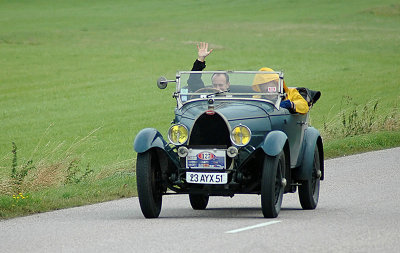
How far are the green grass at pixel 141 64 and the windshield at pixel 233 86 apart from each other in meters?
2.01

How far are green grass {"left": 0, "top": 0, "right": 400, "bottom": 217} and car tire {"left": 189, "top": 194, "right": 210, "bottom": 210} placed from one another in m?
1.41

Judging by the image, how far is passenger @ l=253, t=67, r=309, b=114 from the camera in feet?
36.4

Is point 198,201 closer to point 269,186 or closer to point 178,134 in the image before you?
point 178,134

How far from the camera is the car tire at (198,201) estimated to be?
37.1 ft

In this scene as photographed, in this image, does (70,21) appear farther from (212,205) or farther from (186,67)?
(212,205)

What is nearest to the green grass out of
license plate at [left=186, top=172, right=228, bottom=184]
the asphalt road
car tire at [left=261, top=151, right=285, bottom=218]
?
the asphalt road

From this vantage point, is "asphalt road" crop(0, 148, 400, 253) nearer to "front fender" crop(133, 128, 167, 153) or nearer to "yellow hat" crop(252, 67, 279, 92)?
"front fender" crop(133, 128, 167, 153)

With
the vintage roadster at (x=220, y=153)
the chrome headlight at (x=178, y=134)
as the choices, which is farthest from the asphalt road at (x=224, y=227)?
the chrome headlight at (x=178, y=134)

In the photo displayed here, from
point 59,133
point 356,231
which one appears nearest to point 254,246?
point 356,231

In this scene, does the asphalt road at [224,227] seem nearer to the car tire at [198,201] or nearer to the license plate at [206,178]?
the car tire at [198,201]

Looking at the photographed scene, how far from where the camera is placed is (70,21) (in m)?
70.9

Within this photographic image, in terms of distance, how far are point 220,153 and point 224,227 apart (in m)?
1.08

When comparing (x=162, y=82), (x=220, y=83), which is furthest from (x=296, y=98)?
(x=162, y=82)

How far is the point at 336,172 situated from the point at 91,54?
111 ft
